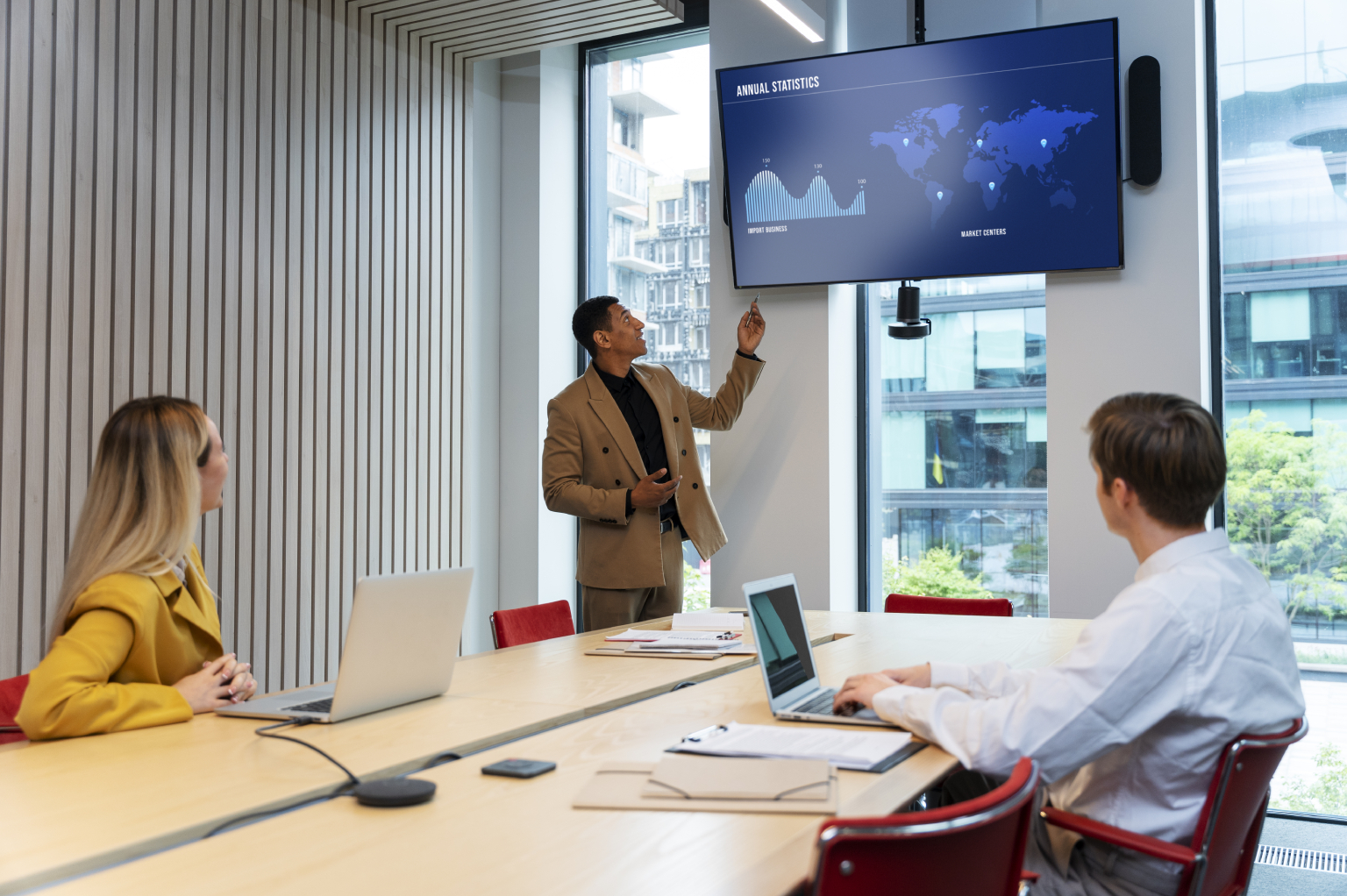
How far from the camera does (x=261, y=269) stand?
4.40 m

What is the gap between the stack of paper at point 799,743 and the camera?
1760 millimetres

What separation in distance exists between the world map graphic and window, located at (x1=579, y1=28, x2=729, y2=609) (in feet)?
4.13

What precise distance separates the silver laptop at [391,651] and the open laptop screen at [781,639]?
2.01 ft

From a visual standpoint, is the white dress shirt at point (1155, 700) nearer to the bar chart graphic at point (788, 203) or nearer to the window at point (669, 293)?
the bar chart graphic at point (788, 203)

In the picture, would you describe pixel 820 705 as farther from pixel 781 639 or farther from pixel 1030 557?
pixel 1030 557

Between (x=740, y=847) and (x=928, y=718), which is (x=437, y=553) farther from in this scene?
(x=740, y=847)

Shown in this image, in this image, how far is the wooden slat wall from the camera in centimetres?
360

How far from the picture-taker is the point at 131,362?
3881 mm

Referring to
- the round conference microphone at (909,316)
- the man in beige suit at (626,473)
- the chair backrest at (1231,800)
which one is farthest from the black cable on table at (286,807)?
the round conference microphone at (909,316)

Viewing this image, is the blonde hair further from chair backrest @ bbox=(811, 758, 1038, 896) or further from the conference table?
chair backrest @ bbox=(811, 758, 1038, 896)

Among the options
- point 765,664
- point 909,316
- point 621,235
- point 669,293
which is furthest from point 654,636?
point 621,235

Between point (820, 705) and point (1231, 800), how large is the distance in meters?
0.76

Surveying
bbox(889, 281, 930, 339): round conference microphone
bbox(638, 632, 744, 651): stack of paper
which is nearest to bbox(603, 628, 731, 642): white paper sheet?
bbox(638, 632, 744, 651): stack of paper

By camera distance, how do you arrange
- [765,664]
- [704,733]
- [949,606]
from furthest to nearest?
[949,606] < [765,664] < [704,733]
